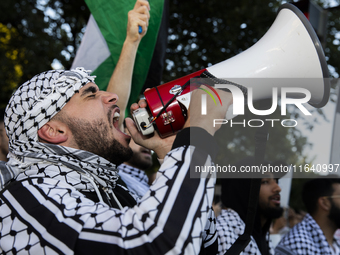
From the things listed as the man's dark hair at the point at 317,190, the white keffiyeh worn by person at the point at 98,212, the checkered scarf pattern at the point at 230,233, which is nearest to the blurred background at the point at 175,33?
the man's dark hair at the point at 317,190

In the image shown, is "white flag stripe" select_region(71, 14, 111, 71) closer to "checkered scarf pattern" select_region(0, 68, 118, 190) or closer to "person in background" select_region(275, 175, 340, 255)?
"checkered scarf pattern" select_region(0, 68, 118, 190)

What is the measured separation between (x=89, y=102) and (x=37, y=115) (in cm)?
24

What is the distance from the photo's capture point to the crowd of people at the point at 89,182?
1.03 metres

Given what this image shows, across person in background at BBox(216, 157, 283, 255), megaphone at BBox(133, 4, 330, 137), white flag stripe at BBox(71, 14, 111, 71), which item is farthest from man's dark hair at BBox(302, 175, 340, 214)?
white flag stripe at BBox(71, 14, 111, 71)

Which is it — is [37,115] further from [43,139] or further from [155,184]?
[155,184]

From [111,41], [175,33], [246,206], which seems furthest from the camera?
[175,33]

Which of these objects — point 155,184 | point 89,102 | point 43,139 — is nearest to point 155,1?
point 89,102

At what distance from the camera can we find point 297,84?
4.70 ft

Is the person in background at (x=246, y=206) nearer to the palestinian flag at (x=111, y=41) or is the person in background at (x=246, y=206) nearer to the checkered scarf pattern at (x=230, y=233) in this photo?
the checkered scarf pattern at (x=230, y=233)

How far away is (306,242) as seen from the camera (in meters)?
2.95

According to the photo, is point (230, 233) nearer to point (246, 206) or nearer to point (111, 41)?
point (246, 206)

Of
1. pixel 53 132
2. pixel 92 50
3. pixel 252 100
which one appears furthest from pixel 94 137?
pixel 92 50

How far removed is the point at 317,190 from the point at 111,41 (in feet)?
8.62

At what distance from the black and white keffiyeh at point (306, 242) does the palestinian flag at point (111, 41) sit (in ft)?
6.51
